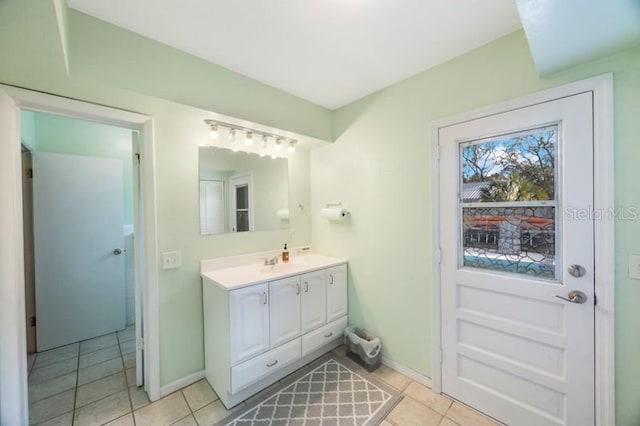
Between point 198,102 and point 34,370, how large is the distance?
275cm

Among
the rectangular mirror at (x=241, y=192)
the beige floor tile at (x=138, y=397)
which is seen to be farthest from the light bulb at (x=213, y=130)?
the beige floor tile at (x=138, y=397)

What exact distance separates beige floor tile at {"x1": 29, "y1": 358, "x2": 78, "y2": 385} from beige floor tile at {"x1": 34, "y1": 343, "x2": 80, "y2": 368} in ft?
0.25

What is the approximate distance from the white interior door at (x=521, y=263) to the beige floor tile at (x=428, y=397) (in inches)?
3.1

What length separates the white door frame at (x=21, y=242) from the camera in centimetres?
133

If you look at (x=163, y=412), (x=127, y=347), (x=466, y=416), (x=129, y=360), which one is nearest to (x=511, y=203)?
(x=466, y=416)

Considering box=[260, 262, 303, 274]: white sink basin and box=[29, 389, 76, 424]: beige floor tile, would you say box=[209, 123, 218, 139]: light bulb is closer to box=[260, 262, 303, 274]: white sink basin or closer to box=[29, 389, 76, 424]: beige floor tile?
box=[260, 262, 303, 274]: white sink basin

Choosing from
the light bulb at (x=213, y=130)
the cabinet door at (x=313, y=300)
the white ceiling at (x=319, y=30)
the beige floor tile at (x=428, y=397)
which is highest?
the white ceiling at (x=319, y=30)

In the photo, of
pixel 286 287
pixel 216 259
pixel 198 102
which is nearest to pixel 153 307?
pixel 216 259

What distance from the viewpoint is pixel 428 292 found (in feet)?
6.42

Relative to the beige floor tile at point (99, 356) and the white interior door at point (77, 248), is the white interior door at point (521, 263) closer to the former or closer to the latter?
the beige floor tile at point (99, 356)

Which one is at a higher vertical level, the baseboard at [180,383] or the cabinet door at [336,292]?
the cabinet door at [336,292]

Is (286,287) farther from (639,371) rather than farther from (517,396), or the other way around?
(639,371)

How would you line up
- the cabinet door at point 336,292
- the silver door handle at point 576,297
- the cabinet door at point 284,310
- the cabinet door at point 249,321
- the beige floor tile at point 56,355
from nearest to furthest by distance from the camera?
the silver door handle at point 576,297 → the cabinet door at point 249,321 → the cabinet door at point 284,310 → the beige floor tile at point 56,355 → the cabinet door at point 336,292

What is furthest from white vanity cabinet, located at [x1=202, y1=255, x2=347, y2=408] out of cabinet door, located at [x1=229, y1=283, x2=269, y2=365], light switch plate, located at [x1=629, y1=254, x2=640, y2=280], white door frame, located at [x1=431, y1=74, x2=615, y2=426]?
light switch plate, located at [x1=629, y1=254, x2=640, y2=280]
